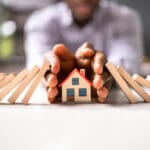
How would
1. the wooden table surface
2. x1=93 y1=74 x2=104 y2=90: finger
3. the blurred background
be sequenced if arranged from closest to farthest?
the wooden table surface < x1=93 y1=74 x2=104 y2=90: finger < the blurred background

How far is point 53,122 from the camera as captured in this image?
1.53ft

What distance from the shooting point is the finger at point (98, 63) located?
0.54m

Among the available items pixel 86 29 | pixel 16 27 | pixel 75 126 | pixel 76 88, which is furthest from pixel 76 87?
pixel 16 27

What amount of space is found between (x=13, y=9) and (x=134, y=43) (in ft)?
2.95

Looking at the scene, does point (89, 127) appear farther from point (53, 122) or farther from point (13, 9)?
point (13, 9)

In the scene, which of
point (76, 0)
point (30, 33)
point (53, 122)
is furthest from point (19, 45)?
point (53, 122)

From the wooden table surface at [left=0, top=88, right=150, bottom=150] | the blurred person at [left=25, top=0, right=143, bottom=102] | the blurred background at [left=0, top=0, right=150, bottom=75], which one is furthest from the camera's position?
the blurred background at [left=0, top=0, right=150, bottom=75]

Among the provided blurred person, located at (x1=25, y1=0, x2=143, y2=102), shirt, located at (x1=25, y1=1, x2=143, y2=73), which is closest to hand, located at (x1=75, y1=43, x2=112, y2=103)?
blurred person, located at (x1=25, y1=0, x2=143, y2=102)

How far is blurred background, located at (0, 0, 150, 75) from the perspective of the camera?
223 cm

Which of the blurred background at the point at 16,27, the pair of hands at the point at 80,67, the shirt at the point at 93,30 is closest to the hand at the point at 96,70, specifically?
the pair of hands at the point at 80,67

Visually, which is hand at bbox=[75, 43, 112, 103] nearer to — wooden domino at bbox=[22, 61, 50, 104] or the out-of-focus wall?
wooden domino at bbox=[22, 61, 50, 104]

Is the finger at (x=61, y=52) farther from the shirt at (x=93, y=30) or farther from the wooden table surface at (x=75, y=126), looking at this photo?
the shirt at (x=93, y=30)

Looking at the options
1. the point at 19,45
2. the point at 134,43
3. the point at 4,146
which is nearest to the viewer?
the point at 4,146

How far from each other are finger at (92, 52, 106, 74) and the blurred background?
165cm
